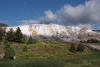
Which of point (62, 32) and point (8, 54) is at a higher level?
point (62, 32)

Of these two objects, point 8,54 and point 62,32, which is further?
point 62,32

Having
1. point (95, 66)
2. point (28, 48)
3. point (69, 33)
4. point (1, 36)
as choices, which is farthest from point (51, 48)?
point (69, 33)

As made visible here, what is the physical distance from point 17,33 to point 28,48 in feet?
44.8

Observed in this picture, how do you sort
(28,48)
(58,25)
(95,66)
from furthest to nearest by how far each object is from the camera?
(58,25) → (28,48) → (95,66)

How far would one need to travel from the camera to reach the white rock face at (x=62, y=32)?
176 meters

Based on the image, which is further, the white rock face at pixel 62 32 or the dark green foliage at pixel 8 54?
the white rock face at pixel 62 32

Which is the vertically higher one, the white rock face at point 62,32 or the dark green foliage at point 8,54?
the white rock face at point 62,32

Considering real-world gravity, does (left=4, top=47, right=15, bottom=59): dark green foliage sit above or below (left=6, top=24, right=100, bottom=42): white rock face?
below

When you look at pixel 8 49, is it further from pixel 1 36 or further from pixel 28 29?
pixel 28 29

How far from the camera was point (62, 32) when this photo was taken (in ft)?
598

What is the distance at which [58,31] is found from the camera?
182750 mm

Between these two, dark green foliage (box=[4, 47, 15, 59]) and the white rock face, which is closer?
dark green foliage (box=[4, 47, 15, 59])

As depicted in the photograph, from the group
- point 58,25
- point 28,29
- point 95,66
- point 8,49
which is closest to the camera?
point 95,66

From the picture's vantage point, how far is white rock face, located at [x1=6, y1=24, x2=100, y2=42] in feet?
579
